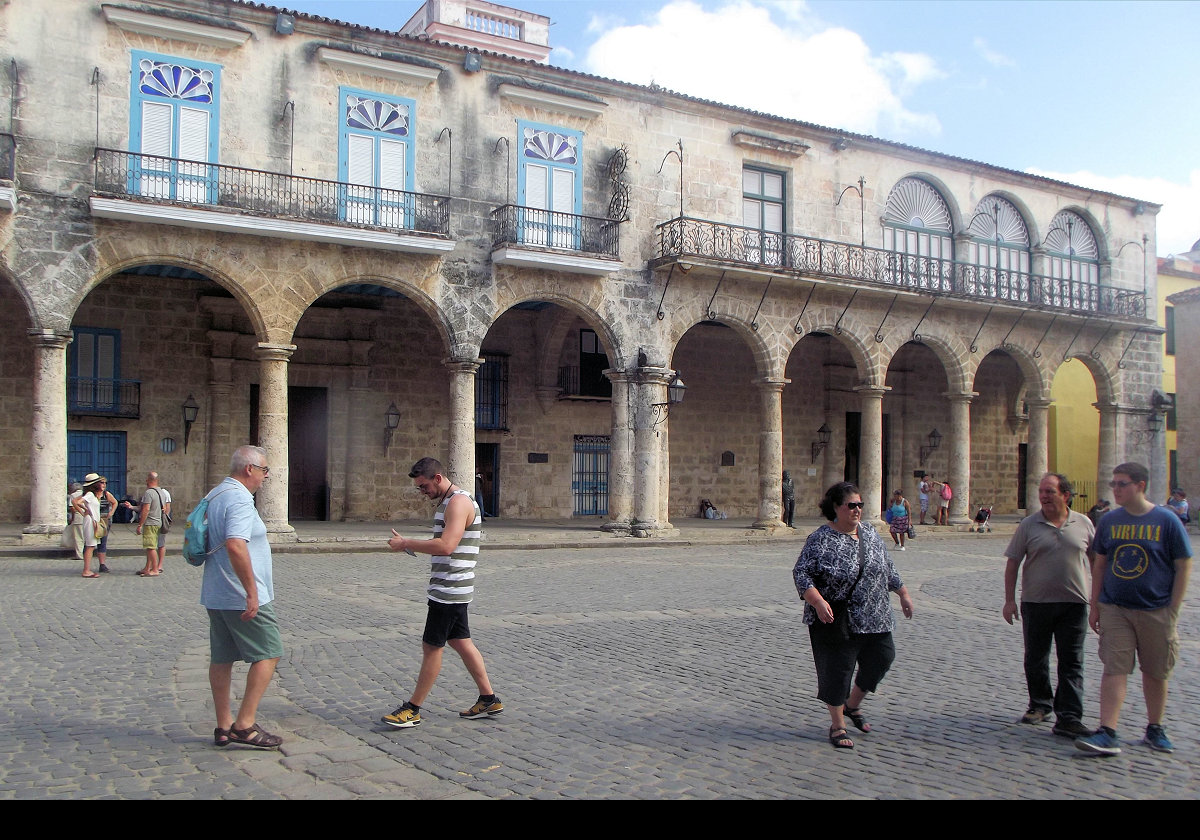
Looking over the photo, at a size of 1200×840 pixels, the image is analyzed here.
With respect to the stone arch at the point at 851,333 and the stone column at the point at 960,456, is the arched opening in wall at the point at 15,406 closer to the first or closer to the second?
the stone arch at the point at 851,333

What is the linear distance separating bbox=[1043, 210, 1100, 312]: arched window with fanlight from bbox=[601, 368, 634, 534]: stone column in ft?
37.3

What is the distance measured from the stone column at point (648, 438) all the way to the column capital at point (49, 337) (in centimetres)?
956

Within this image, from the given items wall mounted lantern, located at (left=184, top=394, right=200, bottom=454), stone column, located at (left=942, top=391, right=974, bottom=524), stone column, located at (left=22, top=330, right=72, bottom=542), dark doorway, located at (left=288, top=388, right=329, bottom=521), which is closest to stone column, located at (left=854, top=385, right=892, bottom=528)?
stone column, located at (left=942, top=391, right=974, bottom=524)

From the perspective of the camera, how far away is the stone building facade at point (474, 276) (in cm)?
1573

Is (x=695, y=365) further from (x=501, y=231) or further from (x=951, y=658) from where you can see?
(x=951, y=658)

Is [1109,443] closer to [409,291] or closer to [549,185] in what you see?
[549,185]

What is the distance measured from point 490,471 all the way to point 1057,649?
17796 mm

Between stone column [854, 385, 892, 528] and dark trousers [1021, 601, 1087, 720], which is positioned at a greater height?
stone column [854, 385, 892, 528]

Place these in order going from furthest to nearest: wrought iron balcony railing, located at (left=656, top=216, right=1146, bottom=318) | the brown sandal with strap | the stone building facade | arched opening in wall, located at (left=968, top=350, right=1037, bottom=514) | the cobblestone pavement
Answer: arched opening in wall, located at (left=968, top=350, right=1037, bottom=514) → wrought iron balcony railing, located at (left=656, top=216, right=1146, bottom=318) → the stone building facade → the brown sandal with strap → the cobblestone pavement

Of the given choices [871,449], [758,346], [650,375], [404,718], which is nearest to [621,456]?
[650,375]

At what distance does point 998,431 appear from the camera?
29.8m

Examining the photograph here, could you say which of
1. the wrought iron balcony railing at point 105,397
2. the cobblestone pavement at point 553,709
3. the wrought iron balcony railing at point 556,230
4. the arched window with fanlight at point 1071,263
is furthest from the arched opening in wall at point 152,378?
the arched window with fanlight at point 1071,263

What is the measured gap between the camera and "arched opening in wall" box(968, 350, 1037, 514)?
29.3m

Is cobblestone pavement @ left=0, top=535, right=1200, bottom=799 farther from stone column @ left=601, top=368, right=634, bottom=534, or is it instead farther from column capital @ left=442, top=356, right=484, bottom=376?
stone column @ left=601, top=368, right=634, bottom=534
